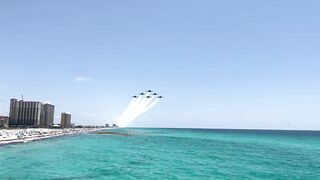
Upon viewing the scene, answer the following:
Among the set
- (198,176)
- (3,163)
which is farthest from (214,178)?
(3,163)

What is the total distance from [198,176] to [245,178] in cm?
497

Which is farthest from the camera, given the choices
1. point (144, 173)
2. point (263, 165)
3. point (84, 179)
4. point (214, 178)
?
point (263, 165)

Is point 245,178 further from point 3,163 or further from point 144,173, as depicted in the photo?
point 3,163

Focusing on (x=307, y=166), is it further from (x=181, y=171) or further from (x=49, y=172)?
(x=49, y=172)

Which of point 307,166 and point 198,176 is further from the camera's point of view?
point 307,166

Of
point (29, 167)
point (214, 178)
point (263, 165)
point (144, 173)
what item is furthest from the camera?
point (263, 165)

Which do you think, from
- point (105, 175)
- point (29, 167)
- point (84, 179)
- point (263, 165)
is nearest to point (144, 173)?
point (105, 175)

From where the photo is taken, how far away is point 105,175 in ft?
127

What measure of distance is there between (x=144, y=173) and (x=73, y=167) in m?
9.19

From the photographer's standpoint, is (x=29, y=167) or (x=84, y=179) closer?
(x=84, y=179)

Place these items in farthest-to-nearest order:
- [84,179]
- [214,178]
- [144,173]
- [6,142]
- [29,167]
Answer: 1. [6,142]
2. [29,167]
3. [144,173]
4. [214,178]
5. [84,179]

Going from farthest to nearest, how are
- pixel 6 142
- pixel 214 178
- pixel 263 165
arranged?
pixel 6 142 → pixel 263 165 → pixel 214 178

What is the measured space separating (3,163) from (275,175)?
33.4 m

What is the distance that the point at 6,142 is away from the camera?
80750 mm
